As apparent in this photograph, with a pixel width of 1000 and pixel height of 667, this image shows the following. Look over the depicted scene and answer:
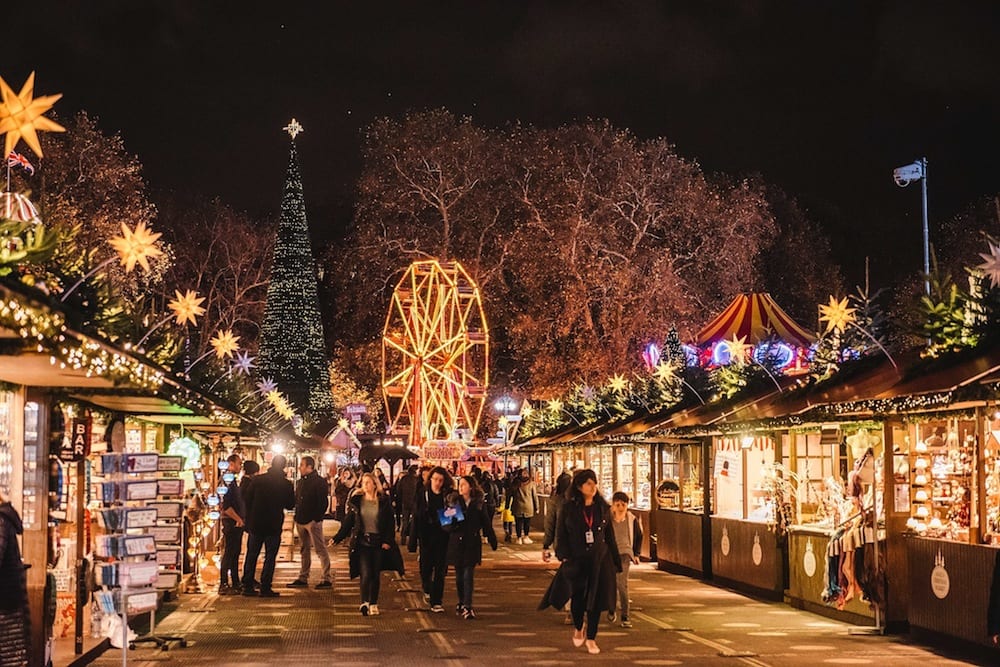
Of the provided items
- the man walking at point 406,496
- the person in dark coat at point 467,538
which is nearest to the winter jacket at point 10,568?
the person in dark coat at point 467,538

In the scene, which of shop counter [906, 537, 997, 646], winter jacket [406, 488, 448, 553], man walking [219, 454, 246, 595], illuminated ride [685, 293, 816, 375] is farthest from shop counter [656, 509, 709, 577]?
illuminated ride [685, 293, 816, 375]

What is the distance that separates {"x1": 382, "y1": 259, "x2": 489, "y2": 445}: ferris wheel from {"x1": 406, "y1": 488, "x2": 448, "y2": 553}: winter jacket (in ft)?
78.8

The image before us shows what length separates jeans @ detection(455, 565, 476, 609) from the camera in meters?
16.6

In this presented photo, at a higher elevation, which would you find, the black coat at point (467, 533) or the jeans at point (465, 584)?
the black coat at point (467, 533)

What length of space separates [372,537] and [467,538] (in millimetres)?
1113

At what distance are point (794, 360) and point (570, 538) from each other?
68.3ft

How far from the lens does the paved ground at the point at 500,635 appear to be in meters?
13.0

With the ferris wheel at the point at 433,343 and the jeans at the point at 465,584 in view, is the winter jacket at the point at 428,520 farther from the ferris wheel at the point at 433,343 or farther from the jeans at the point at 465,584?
the ferris wheel at the point at 433,343

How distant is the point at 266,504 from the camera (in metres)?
19.4

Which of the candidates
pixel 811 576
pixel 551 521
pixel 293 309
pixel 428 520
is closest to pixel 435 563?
pixel 428 520

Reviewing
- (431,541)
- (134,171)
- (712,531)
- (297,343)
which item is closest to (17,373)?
(431,541)

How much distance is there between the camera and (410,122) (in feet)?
150

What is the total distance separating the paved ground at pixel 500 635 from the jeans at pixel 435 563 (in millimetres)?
271

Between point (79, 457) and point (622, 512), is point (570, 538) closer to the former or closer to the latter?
point (622, 512)
